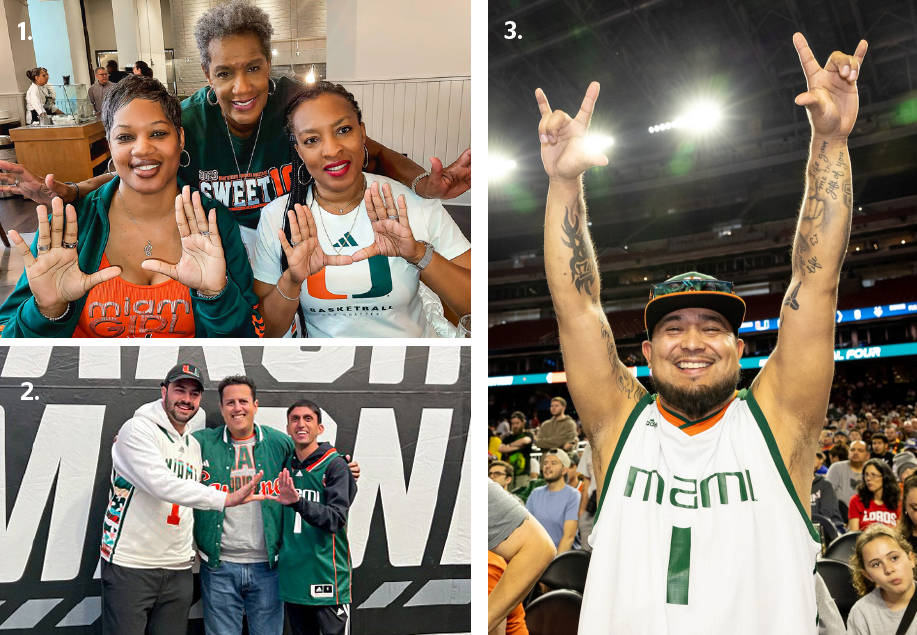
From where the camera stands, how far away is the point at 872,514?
2338 mm

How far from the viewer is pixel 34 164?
5.98 ft

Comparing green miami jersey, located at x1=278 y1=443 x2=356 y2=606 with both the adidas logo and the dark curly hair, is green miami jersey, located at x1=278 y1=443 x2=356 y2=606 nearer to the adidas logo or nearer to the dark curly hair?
the adidas logo

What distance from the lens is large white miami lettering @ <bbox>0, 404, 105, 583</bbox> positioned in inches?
75.7

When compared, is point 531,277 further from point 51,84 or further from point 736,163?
point 51,84

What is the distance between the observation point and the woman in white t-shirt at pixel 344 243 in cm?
187

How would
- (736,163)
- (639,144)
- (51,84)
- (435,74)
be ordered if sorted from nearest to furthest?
(51,84), (435,74), (639,144), (736,163)

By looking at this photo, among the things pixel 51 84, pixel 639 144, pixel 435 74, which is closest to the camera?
pixel 51 84

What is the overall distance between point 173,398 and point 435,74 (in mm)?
1138

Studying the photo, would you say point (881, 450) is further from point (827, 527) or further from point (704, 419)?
point (704, 419)

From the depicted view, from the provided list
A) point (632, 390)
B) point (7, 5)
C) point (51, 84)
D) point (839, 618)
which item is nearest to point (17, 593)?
point (51, 84)

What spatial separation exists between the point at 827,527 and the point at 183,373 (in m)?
2.13

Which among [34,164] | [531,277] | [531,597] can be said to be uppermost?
[34,164]

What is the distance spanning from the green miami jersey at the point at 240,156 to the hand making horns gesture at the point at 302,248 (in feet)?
0.29

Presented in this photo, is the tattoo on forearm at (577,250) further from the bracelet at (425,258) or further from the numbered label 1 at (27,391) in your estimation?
the numbered label 1 at (27,391)
